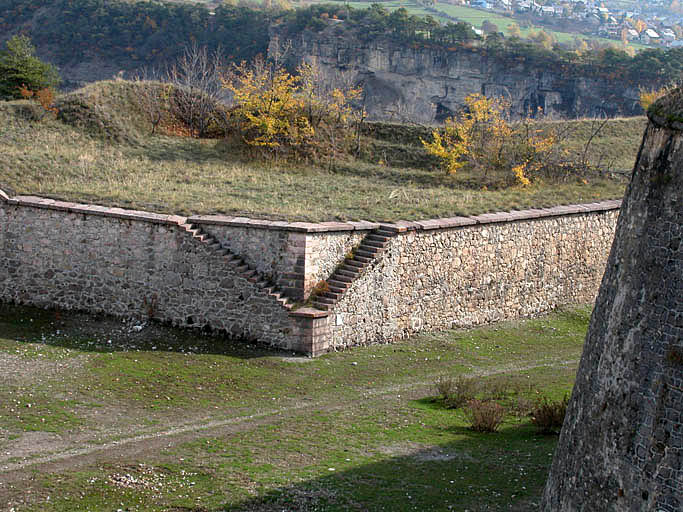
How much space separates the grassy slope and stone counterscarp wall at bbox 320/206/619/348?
0.83 metres

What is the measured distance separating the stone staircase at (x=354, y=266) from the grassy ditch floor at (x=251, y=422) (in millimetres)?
1246

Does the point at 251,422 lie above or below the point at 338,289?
below

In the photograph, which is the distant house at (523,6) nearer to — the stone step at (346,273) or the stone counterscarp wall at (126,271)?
the stone step at (346,273)

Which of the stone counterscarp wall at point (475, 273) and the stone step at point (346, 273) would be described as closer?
the stone step at point (346, 273)

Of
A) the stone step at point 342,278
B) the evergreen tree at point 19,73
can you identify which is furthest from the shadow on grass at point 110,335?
the evergreen tree at point 19,73

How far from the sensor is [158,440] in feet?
40.8

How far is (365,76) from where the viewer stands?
76.1 metres

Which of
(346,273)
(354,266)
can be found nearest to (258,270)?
(346,273)

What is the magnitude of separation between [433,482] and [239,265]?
26.8 feet

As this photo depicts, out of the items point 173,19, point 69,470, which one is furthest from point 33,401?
point 173,19

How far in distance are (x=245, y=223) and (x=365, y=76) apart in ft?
199

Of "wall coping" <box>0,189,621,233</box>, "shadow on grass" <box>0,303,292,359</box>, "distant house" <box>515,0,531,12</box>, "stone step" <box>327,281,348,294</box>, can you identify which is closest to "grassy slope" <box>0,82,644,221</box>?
"wall coping" <box>0,189,621,233</box>

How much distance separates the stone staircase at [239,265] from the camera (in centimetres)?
1748

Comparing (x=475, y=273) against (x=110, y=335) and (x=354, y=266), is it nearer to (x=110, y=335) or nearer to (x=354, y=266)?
(x=354, y=266)
